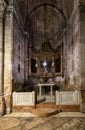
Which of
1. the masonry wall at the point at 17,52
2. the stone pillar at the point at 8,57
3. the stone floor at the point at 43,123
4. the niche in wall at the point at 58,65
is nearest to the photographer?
the stone floor at the point at 43,123

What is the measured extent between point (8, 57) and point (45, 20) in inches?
279

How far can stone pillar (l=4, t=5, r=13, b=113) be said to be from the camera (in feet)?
21.5

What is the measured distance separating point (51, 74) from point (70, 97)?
4.74m

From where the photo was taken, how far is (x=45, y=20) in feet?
40.4

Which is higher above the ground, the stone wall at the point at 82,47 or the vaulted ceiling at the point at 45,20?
the vaulted ceiling at the point at 45,20

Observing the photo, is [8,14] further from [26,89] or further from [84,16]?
[26,89]

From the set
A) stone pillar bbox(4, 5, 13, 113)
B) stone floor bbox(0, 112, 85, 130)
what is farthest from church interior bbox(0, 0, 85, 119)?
stone floor bbox(0, 112, 85, 130)

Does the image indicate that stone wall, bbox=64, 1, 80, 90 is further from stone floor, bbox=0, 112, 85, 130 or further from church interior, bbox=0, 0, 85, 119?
stone floor, bbox=0, 112, 85, 130

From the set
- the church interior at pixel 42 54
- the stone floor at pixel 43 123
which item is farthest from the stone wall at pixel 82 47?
the stone floor at pixel 43 123

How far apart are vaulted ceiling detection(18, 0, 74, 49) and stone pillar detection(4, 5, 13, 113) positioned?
385cm

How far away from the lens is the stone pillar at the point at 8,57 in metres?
6.55

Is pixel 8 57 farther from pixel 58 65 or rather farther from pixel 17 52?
pixel 58 65

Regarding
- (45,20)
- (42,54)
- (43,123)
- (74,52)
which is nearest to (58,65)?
(42,54)

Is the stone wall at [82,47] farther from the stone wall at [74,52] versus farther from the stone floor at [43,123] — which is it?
the stone floor at [43,123]
